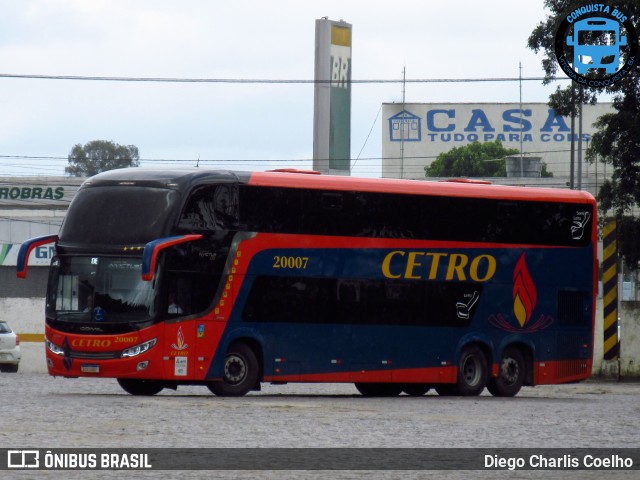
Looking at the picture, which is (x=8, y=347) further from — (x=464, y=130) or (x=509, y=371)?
(x=464, y=130)

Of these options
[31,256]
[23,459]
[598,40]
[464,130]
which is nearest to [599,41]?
[598,40]

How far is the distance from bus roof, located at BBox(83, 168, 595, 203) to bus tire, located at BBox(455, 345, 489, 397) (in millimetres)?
Answer: 2884

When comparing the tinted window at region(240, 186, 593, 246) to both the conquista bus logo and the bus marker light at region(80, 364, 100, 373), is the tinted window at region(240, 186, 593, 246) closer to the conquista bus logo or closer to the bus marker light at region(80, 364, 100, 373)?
the conquista bus logo

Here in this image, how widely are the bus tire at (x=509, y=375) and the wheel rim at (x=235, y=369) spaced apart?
5.48 m

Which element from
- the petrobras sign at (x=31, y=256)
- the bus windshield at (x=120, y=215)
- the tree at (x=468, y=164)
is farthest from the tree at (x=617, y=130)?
the tree at (x=468, y=164)

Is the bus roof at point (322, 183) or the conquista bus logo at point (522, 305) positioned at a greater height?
the bus roof at point (322, 183)

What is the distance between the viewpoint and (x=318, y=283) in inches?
1019

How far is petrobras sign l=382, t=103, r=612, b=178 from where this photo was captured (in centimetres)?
12138

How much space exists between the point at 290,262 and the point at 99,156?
397 ft

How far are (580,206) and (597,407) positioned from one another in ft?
20.9

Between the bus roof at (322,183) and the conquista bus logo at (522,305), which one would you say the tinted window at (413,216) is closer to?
the bus roof at (322,183)

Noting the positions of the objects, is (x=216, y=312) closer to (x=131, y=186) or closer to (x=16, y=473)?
(x=131, y=186)

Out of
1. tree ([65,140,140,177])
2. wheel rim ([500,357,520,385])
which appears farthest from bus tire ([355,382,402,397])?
tree ([65,140,140,177])

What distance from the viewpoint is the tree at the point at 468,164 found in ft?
356
